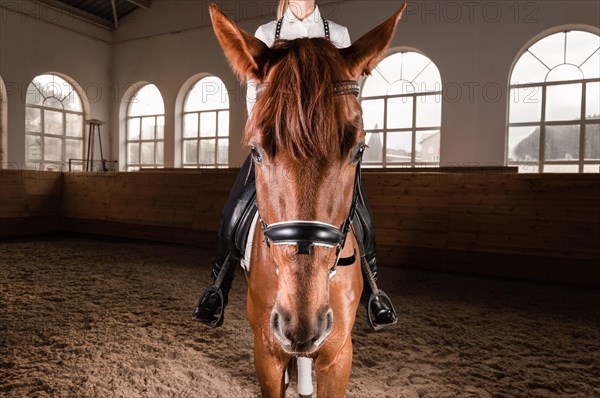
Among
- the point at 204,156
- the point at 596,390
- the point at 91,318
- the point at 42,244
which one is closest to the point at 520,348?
the point at 596,390

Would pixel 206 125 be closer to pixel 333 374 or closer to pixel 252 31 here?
pixel 252 31

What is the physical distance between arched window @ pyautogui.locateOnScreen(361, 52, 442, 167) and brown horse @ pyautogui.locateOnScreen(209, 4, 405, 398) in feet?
33.6

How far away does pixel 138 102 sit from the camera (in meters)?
16.2

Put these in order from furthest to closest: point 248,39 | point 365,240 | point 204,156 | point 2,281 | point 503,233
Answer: point 204,156
point 503,233
point 2,281
point 365,240
point 248,39

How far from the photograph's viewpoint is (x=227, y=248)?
188cm

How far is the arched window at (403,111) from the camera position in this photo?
10.9 metres

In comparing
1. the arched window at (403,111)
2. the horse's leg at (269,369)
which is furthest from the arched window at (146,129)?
the horse's leg at (269,369)

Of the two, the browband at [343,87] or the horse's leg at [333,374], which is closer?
the browband at [343,87]

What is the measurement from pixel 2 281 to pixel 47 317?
1792 millimetres

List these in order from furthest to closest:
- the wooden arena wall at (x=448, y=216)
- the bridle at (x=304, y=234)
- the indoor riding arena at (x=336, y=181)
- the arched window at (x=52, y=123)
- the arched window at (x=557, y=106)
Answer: the arched window at (x=52, y=123)
the arched window at (x=557, y=106)
the wooden arena wall at (x=448, y=216)
the indoor riding arena at (x=336, y=181)
the bridle at (x=304, y=234)

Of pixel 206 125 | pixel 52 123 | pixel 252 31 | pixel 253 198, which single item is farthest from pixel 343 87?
pixel 52 123

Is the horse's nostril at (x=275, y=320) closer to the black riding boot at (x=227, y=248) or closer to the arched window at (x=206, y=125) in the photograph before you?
the black riding boot at (x=227, y=248)

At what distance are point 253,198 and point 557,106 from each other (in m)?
10.9

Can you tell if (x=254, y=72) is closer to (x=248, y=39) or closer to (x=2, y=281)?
(x=248, y=39)
